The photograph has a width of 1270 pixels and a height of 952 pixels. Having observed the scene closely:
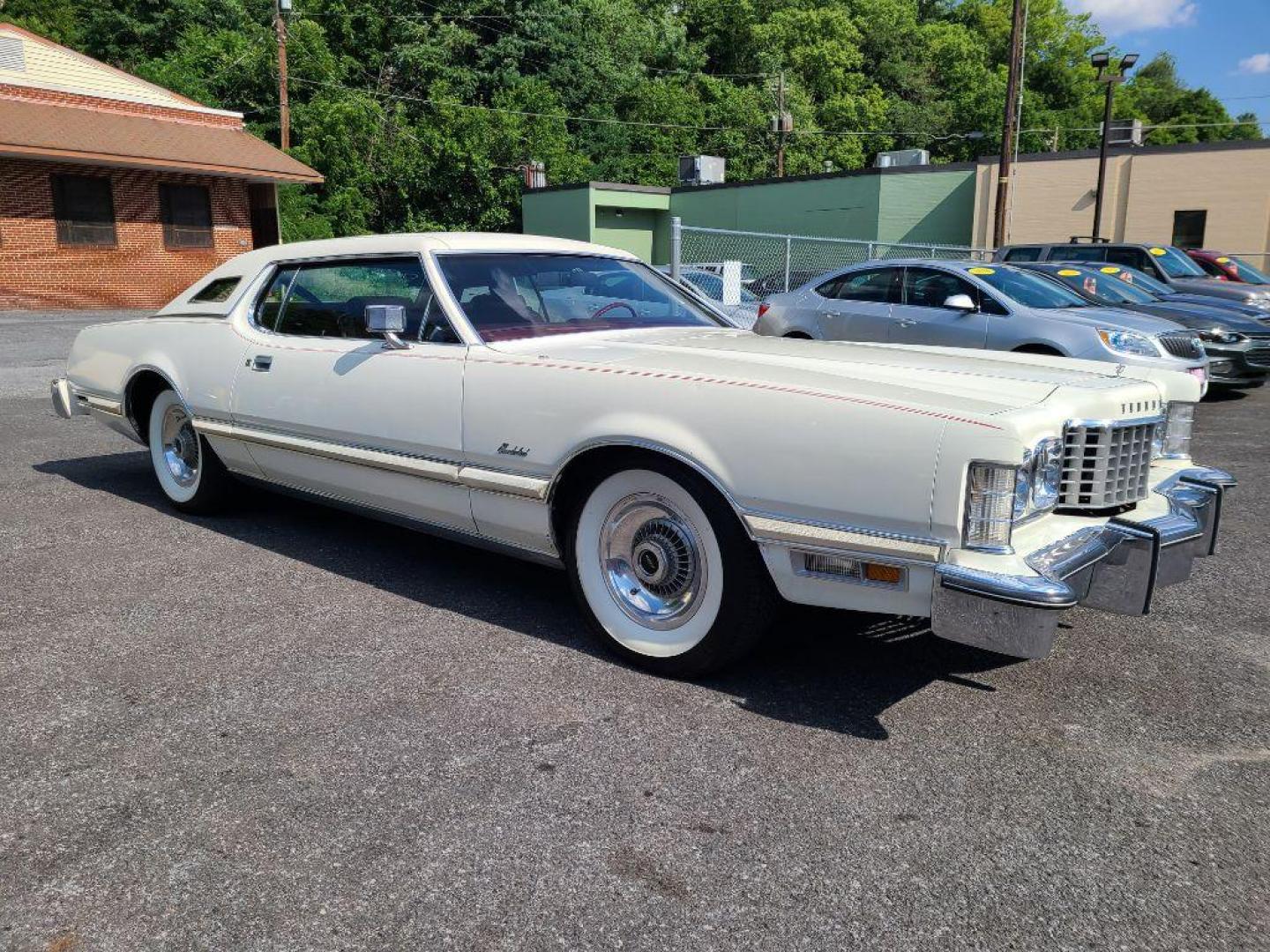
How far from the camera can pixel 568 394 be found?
3543 millimetres

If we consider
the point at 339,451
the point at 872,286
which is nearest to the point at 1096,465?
the point at 339,451

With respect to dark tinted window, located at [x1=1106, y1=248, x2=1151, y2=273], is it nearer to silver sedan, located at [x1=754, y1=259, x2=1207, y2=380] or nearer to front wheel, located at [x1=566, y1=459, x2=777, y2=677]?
silver sedan, located at [x1=754, y1=259, x2=1207, y2=380]

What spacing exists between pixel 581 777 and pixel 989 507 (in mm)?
1326

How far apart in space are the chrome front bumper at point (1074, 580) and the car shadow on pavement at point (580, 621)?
529mm

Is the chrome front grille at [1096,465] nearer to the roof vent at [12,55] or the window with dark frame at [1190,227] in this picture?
the roof vent at [12,55]

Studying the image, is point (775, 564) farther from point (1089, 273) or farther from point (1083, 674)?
point (1089, 273)

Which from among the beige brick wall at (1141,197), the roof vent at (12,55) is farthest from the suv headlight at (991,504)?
the beige brick wall at (1141,197)

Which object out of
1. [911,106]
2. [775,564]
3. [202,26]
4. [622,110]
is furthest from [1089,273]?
[911,106]

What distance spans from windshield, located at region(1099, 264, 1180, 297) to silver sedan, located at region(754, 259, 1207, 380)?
8.72 ft

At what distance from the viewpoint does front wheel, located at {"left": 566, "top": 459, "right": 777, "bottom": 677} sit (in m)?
3.23

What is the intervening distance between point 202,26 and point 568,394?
147ft

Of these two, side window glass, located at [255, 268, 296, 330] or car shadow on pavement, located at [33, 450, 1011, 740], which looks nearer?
car shadow on pavement, located at [33, 450, 1011, 740]

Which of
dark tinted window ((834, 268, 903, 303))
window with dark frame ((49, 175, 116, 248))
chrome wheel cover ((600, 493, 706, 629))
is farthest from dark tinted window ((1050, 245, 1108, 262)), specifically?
window with dark frame ((49, 175, 116, 248))

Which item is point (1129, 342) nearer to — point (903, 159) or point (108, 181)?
point (108, 181)
